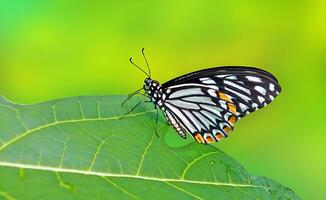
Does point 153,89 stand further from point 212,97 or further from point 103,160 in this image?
point 103,160

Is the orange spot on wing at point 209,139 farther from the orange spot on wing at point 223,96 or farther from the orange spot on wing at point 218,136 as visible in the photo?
the orange spot on wing at point 223,96

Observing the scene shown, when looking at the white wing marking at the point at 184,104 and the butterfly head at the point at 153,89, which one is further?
the white wing marking at the point at 184,104

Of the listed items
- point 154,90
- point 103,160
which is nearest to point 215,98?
point 154,90

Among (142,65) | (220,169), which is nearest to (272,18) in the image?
(142,65)

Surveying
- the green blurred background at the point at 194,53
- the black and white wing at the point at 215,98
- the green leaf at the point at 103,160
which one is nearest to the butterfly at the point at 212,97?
the black and white wing at the point at 215,98

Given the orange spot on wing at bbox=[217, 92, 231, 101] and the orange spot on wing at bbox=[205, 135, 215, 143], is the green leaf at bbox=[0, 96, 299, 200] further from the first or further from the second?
the orange spot on wing at bbox=[217, 92, 231, 101]

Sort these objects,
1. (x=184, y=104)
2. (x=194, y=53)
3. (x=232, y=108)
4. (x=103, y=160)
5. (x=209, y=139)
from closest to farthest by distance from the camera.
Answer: (x=103, y=160), (x=209, y=139), (x=232, y=108), (x=184, y=104), (x=194, y=53)

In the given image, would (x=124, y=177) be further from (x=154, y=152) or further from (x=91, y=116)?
(x=91, y=116)
